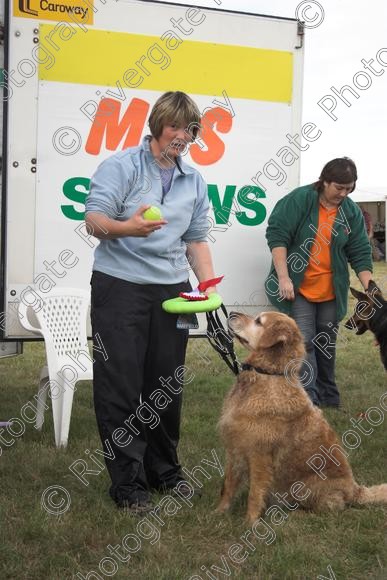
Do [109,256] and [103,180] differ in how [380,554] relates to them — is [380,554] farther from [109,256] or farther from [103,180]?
[103,180]

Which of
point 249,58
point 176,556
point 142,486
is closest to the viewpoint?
point 176,556

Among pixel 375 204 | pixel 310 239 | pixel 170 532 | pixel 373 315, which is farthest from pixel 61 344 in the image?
pixel 375 204

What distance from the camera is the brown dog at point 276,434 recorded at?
367 centimetres

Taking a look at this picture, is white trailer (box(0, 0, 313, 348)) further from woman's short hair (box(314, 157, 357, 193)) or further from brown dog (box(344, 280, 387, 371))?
brown dog (box(344, 280, 387, 371))

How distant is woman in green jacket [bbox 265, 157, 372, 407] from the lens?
18.4 feet

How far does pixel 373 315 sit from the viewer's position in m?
5.88

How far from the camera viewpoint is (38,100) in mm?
5027

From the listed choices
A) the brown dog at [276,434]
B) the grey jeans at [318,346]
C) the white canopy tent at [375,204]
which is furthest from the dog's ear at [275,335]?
the white canopy tent at [375,204]

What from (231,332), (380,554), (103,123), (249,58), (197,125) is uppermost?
(249,58)

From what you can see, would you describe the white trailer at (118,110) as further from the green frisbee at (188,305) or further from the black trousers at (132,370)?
the green frisbee at (188,305)

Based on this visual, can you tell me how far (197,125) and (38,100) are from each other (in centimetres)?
197

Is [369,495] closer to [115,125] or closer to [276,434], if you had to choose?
[276,434]

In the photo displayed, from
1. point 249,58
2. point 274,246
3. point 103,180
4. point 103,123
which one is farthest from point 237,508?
point 249,58

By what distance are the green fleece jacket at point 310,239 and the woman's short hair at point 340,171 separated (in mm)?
206
